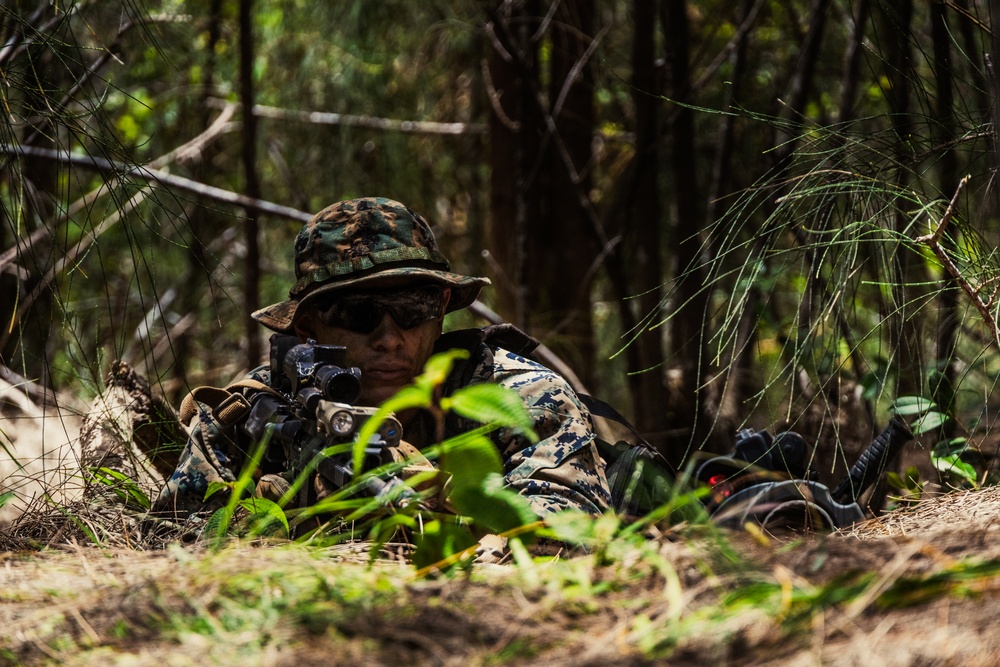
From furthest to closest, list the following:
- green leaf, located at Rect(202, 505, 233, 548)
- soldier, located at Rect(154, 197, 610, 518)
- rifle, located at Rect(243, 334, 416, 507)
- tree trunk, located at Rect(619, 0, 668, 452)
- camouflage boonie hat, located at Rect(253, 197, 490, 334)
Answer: tree trunk, located at Rect(619, 0, 668, 452) < camouflage boonie hat, located at Rect(253, 197, 490, 334) < soldier, located at Rect(154, 197, 610, 518) < rifle, located at Rect(243, 334, 416, 507) < green leaf, located at Rect(202, 505, 233, 548)

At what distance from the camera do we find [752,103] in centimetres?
579

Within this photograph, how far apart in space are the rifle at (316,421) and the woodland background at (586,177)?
313 millimetres

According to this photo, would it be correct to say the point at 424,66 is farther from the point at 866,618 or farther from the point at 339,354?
the point at 866,618

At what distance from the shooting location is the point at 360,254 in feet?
10.2

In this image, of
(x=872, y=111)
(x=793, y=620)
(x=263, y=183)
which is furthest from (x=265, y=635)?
(x=263, y=183)

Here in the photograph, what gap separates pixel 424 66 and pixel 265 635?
624cm

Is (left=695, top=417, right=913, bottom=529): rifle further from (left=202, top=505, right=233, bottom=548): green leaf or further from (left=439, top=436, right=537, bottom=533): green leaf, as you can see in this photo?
(left=202, top=505, right=233, bottom=548): green leaf

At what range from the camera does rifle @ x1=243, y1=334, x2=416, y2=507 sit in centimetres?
217

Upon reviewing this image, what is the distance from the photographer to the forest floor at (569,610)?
1.27 metres

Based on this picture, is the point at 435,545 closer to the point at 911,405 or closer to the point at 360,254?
the point at 360,254

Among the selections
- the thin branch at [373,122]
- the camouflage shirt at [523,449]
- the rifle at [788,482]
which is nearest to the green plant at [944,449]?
the rifle at [788,482]

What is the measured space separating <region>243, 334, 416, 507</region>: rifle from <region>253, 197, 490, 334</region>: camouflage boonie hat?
0.34 m

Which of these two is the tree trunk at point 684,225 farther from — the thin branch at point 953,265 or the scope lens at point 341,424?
the scope lens at point 341,424

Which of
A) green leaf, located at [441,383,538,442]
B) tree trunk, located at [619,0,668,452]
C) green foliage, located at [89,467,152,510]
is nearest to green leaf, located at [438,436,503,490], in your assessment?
green leaf, located at [441,383,538,442]
